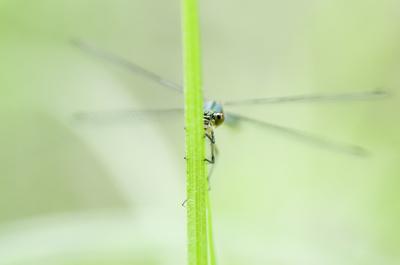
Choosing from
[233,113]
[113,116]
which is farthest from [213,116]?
[113,116]

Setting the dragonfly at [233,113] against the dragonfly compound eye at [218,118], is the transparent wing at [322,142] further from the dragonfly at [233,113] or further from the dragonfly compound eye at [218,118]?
the dragonfly compound eye at [218,118]

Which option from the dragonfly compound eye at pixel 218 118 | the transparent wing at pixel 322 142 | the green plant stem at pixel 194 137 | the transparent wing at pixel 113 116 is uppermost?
the transparent wing at pixel 113 116

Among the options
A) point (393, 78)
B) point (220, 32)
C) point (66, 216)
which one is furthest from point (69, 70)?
point (393, 78)

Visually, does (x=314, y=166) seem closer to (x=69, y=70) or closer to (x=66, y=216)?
(x=66, y=216)

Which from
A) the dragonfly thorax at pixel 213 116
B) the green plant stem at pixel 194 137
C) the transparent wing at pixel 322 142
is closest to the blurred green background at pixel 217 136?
the transparent wing at pixel 322 142

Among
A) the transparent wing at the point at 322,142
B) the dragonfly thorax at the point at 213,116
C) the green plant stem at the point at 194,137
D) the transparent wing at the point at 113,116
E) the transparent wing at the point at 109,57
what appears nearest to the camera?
the green plant stem at the point at 194,137

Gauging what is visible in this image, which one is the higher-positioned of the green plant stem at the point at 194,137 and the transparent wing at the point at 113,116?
the transparent wing at the point at 113,116

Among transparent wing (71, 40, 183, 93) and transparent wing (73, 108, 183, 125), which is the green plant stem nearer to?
transparent wing (73, 108, 183, 125)
